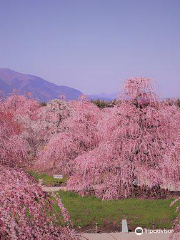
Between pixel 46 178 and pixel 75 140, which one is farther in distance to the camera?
pixel 46 178

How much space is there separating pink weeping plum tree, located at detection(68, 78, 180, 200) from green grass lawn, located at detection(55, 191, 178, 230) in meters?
0.98

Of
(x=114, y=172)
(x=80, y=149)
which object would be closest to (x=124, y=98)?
(x=114, y=172)

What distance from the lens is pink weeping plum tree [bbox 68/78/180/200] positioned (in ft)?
51.3

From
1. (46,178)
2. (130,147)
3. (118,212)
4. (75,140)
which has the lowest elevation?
(118,212)

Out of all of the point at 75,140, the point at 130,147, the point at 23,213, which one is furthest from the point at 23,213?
the point at 75,140

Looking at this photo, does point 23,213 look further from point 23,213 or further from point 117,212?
point 117,212

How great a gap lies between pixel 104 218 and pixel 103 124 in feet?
18.7

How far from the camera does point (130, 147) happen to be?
15.6m

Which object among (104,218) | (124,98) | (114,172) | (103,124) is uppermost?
(124,98)

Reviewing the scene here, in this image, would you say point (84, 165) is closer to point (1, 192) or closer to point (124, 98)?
point (124, 98)

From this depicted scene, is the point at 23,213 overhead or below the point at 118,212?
Result: overhead

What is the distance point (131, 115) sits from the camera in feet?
53.2

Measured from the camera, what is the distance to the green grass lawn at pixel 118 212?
12473 mm

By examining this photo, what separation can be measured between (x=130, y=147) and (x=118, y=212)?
3.56 meters
